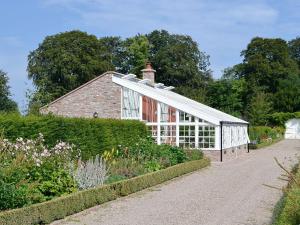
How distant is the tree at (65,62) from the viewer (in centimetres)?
5344

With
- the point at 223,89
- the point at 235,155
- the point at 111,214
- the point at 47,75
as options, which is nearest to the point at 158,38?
the point at 223,89

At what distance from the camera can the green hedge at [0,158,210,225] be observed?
926cm

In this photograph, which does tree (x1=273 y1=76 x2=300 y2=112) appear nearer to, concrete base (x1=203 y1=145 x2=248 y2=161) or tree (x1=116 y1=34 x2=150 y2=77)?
tree (x1=116 y1=34 x2=150 y2=77)

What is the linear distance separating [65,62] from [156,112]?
2682 centimetres

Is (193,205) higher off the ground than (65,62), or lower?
lower

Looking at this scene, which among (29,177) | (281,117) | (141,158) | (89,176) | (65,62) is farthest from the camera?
(281,117)

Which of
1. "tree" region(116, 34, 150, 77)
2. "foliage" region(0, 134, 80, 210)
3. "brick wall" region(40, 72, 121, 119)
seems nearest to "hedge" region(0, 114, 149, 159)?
"foliage" region(0, 134, 80, 210)

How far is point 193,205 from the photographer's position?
12445 millimetres

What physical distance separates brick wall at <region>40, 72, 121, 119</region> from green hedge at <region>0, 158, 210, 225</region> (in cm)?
1267

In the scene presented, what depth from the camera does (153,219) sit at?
10477 millimetres

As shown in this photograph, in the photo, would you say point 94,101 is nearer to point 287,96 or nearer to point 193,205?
point 193,205

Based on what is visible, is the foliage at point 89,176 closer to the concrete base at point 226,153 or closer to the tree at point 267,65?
the concrete base at point 226,153

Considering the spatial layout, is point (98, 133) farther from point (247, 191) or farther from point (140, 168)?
point (247, 191)

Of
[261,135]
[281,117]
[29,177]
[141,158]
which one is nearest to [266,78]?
[281,117]
